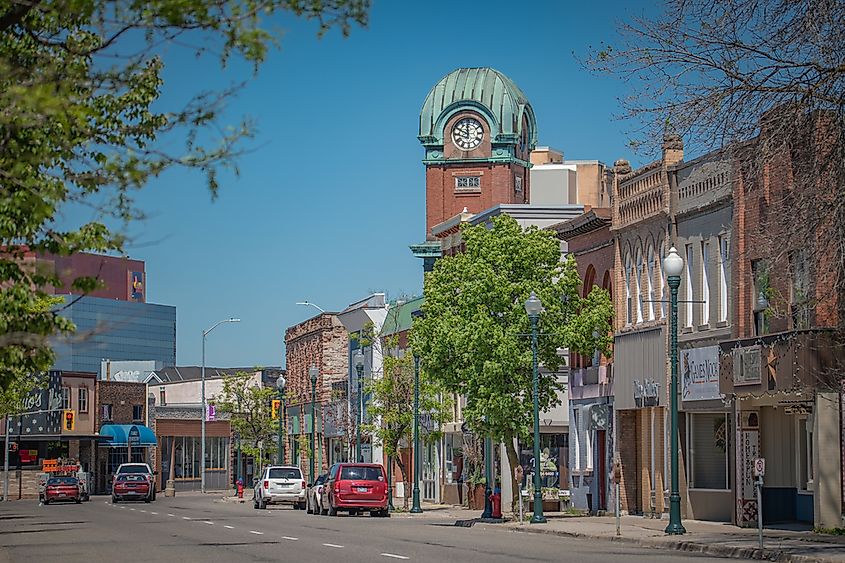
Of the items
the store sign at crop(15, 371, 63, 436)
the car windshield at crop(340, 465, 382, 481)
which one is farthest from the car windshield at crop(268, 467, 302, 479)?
the store sign at crop(15, 371, 63, 436)

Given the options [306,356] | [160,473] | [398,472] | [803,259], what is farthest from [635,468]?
[160,473]

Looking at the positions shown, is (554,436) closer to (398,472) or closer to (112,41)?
(398,472)

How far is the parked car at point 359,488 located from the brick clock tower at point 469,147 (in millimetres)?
45430

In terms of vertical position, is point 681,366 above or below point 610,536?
above

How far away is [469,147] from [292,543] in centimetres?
6569

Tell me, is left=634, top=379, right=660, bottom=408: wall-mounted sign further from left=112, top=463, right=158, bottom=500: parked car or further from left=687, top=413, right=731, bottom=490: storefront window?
left=112, top=463, right=158, bottom=500: parked car

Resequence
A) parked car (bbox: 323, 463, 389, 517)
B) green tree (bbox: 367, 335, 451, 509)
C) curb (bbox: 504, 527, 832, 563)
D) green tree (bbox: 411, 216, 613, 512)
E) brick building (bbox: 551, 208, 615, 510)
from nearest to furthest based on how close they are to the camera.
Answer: curb (bbox: 504, 527, 832, 563) → green tree (bbox: 411, 216, 613, 512) → brick building (bbox: 551, 208, 615, 510) → parked car (bbox: 323, 463, 389, 517) → green tree (bbox: 367, 335, 451, 509)

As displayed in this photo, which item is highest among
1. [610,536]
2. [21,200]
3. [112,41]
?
[112,41]

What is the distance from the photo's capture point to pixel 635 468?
4362 centimetres

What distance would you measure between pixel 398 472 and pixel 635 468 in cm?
3067

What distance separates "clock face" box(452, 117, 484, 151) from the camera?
9369 cm

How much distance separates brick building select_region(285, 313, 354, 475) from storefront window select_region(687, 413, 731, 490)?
35.7 m

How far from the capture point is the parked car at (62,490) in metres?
75.8

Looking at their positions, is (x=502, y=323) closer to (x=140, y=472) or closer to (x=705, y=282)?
(x=705, y=282)
